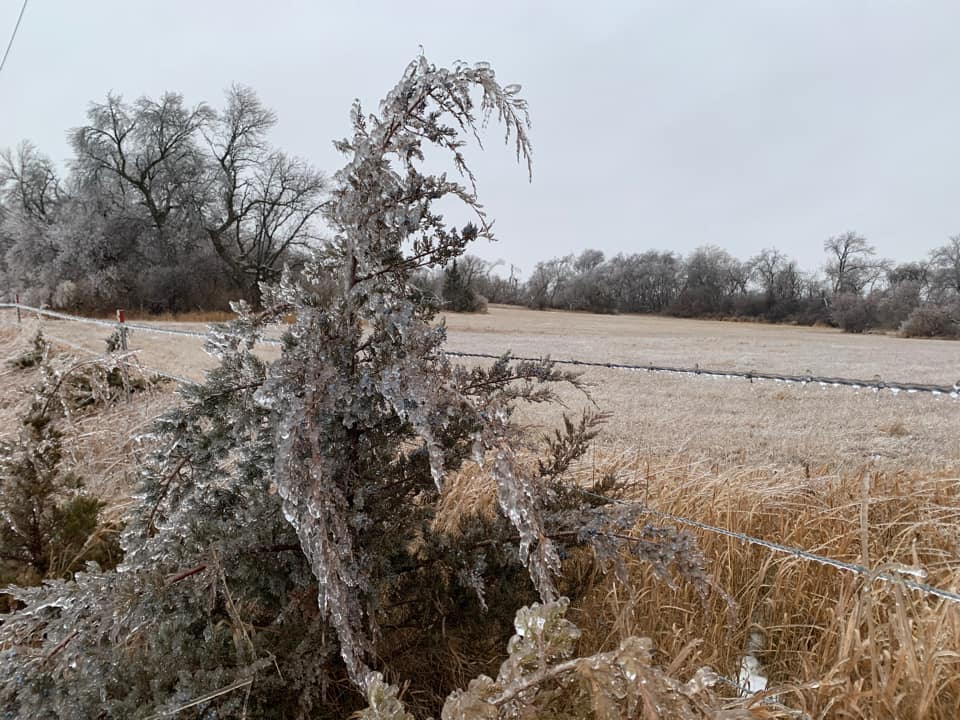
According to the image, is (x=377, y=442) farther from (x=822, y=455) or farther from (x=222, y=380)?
(x=822, y=455)

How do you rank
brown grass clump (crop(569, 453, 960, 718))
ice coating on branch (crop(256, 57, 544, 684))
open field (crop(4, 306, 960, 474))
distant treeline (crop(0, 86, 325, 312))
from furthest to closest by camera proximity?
distant treeline (crop(0, 86, 325, 312)) < open field (crop(4, 306, 960, 474)) < brown grass clump (crop(569, 453, 960, 718)) < ice coating on branch (crop(256, 57, 544, 684))

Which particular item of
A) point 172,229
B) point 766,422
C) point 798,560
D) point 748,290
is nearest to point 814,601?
point 798,560

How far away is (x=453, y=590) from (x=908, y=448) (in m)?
4.10

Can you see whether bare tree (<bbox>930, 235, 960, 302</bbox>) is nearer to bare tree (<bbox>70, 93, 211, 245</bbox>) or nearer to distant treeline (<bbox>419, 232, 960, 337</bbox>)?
distant treeline (<bbox>419, 232, 960, 337</bbox>)

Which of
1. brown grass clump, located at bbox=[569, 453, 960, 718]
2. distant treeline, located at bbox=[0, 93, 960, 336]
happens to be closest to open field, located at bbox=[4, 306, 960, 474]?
brown grass clump, located at bbox=[569, 453, 960, 718]

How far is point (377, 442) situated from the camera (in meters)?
1.24

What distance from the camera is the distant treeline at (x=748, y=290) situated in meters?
30.3

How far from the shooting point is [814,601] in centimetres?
175

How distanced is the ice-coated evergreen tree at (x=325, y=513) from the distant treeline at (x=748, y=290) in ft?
63.4

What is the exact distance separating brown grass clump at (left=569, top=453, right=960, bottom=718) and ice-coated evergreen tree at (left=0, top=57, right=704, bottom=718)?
0.51m

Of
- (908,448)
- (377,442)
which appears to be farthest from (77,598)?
(908,448)

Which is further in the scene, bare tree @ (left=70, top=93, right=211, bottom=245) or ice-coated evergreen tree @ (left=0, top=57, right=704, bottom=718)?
bare tree @ (left=70, top=93, right=211, bottom=245)

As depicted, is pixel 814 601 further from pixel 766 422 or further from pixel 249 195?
pixel 249 195

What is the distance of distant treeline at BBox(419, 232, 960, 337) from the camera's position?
3027cm
